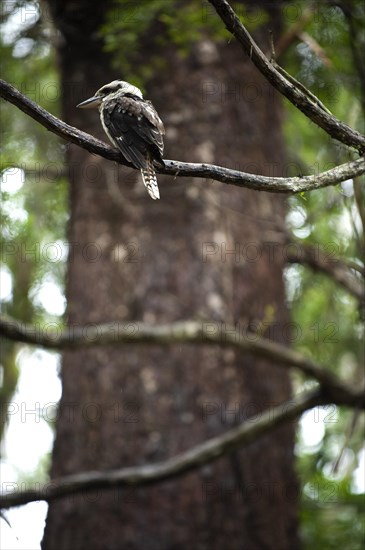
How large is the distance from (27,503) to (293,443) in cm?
199

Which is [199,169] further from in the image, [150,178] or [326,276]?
[326,276]

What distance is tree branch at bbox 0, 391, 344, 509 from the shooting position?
389cm

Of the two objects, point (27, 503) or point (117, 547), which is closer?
point (27, 503)

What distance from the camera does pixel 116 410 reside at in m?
4.75

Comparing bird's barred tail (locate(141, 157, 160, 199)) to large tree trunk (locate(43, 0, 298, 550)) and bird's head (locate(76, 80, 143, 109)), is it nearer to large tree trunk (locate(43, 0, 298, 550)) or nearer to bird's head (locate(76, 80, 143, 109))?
bird's head (locate(76, 80, 143, 109))

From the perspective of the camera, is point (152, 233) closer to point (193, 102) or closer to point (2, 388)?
point (193, 102)

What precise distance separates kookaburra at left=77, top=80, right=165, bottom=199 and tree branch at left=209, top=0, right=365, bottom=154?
49 centimetres

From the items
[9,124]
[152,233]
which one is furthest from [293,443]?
[9,124]

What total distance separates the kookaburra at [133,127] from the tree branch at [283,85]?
490 mm

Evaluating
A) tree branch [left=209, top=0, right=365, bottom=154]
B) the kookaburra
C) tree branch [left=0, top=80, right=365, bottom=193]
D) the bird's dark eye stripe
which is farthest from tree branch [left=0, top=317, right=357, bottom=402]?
tree branch [left=209, top=0, right=365, bottom=154]

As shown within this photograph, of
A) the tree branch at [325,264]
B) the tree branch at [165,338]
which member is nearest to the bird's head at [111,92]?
the tree branch at [165,338]

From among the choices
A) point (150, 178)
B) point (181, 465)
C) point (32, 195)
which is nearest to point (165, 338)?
point (181, 465)

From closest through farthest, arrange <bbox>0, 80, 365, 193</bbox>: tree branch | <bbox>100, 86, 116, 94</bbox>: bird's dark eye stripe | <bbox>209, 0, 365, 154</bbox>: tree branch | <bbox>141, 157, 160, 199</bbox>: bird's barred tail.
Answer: <bbox>0, 80, 365, 193</bbox>: tree branch, <bbox>209, 0, 365, 154</bbox>: tree branch, <bbox>141, 157, 160, 199</bbox>: bird's barred tail, <bbox>100, 86, 116, 94</bbox>: bird's dark eye stripe

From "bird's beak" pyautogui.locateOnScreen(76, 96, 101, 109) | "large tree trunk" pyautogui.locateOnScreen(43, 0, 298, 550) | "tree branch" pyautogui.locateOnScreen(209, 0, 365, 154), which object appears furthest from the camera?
"large tree trunk" pyautogui.locateOnScreen(43, 0, 298, 550)
